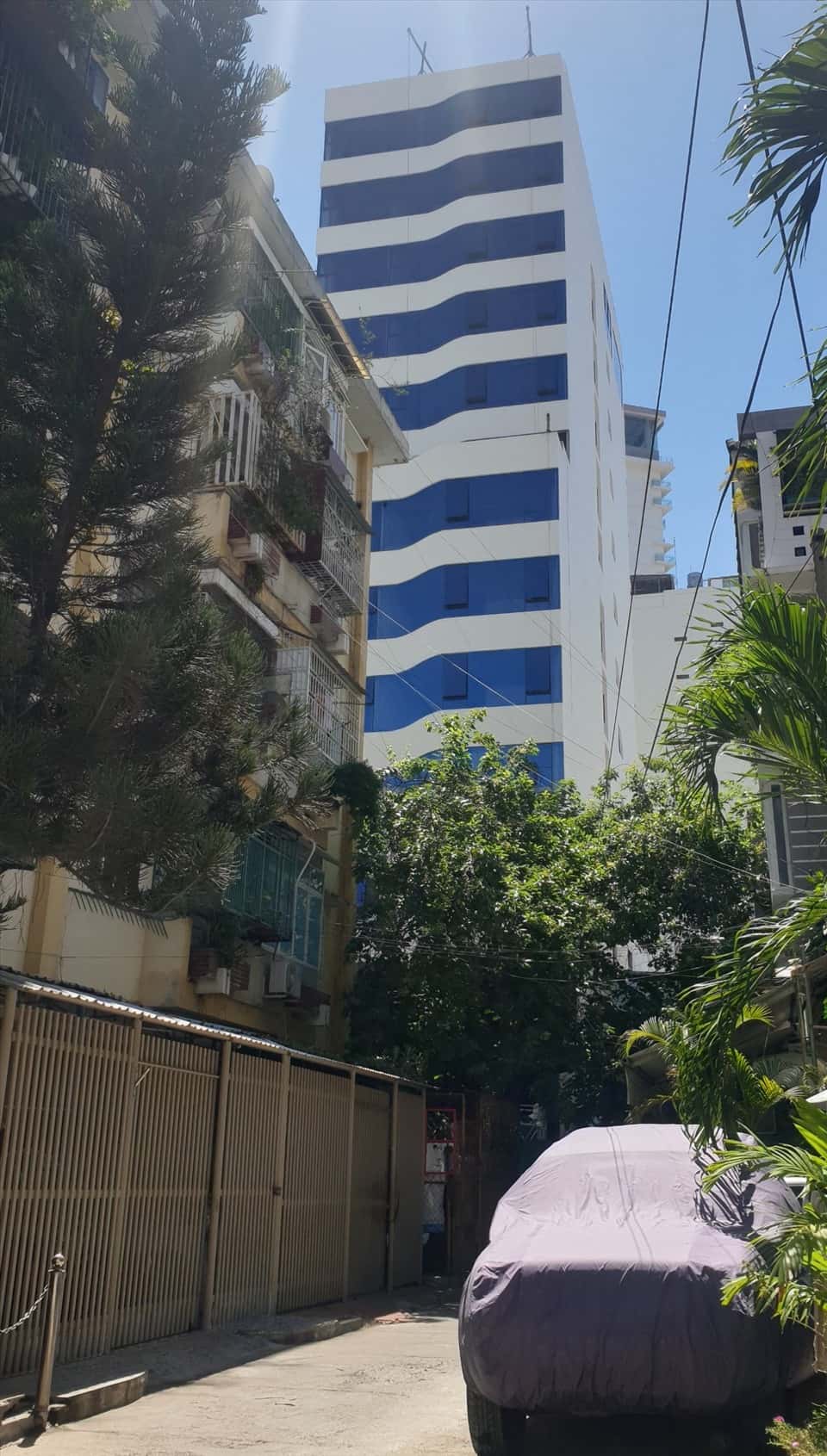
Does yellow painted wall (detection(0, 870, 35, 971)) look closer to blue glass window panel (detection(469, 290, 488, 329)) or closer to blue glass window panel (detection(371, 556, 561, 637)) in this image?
blue glass window panel (detection(371, 556, 561, 637))

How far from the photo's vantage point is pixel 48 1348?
272 inches

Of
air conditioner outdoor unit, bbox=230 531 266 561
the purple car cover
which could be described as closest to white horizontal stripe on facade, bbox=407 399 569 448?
air conditioner outdoor unit, bbox=230 531 266 561

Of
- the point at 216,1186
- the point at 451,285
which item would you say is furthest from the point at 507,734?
the point at 216,1186

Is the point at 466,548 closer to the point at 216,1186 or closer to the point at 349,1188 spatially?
the point at 349,1188

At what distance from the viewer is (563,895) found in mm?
22484

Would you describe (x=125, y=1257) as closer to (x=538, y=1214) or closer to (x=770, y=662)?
(x=538, y=1214)

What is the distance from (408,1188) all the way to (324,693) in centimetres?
825

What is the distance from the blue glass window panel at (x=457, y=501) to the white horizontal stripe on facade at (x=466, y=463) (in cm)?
33

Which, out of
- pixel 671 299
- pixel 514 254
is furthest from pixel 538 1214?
pixel 514 254

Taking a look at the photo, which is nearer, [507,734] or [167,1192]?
[167,1192]

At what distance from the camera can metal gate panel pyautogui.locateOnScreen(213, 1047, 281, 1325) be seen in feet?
37.3

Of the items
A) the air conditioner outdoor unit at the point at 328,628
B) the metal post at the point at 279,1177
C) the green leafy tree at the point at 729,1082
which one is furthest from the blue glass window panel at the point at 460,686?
the green leafy tree at the point at 729,1082

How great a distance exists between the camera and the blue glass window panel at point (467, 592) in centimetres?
3825

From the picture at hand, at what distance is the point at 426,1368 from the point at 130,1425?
120 inches
